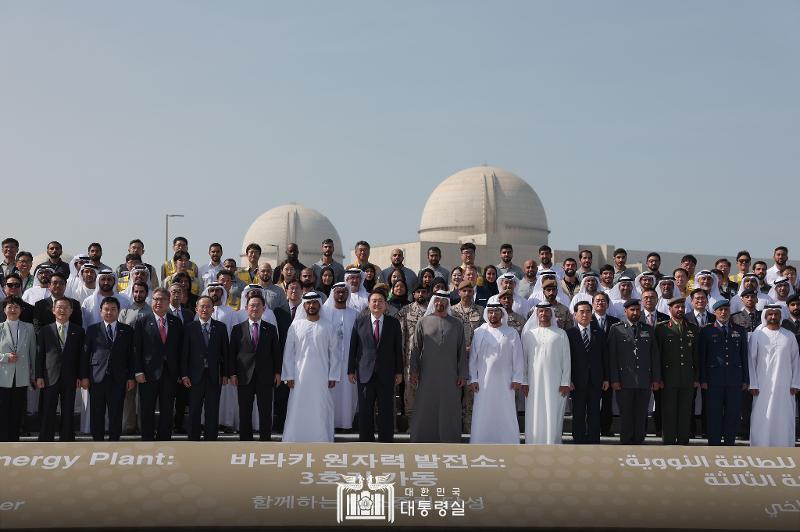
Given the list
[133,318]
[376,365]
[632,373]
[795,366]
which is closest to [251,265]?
[133,318]

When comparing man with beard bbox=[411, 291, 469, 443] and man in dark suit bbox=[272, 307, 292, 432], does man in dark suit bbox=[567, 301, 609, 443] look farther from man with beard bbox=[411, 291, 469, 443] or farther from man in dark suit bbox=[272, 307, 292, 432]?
man in dark suit bbox=[272, 307, 292, 432]

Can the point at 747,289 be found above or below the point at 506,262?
below

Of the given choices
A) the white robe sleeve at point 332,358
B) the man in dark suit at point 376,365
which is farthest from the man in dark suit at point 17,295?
the man in dark suit at point 376,365

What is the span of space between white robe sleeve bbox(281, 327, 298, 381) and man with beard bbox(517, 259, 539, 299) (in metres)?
3.45

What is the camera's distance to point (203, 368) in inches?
365

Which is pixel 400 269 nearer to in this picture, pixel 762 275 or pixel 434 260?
pixel 434 260

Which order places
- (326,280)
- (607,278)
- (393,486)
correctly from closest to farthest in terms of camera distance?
(393,486), (326,280), (607,278)

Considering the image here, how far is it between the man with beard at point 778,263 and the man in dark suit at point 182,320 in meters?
7.67

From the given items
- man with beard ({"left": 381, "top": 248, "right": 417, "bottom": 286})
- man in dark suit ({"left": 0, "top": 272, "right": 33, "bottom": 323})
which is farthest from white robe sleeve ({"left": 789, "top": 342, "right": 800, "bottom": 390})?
man in dark suit ({"left": 0, "top": 272, "right": 33, "bottom": 323})

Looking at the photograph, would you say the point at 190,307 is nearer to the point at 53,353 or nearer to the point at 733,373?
the point at 53,353

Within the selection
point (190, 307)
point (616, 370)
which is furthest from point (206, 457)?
point (190, 307)

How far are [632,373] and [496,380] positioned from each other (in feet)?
4.65

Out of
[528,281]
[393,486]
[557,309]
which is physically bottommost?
[393,486]

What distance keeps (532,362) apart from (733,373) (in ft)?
7.16
